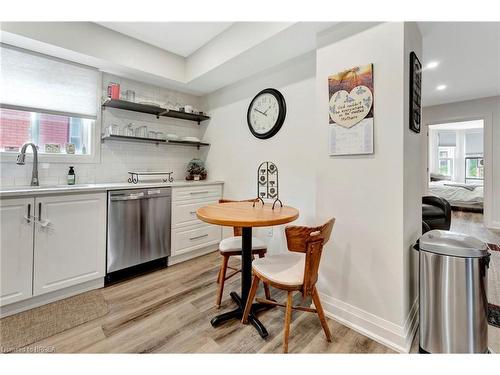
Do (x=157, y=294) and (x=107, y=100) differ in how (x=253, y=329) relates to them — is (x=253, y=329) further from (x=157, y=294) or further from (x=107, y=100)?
(x=107, y=100)

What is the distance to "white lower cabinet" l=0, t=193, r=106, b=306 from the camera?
5.81ft

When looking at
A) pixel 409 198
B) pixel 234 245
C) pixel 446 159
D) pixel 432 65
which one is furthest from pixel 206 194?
pixel 446 159

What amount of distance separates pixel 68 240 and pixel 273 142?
7.47 feet

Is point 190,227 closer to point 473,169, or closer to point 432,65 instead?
point 432,65

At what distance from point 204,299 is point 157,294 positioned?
474 mm

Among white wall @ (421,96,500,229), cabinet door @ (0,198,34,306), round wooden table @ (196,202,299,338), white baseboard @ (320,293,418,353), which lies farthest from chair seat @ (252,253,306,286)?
white wall @ (421,96,500,229)

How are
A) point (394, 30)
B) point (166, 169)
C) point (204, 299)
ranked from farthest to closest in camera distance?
point (166, 169)
point (204, 299)
point (394, 30)

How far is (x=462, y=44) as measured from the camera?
2516 millimetres

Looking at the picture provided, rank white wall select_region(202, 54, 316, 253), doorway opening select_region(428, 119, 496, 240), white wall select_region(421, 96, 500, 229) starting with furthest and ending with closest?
doorway opening select_region(428, 119, 496, 240) < white wall select_region(421, 96, 500, 229) < white wall select_region(202, 54, 316, 253)

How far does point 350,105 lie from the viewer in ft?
5.55

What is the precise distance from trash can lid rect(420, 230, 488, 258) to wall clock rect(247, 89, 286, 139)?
176 cm

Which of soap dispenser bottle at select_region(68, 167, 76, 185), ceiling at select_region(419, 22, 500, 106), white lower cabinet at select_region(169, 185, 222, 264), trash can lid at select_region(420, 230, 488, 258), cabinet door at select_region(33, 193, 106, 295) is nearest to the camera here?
trash can lid at select_region(420, 230, 488, 258)

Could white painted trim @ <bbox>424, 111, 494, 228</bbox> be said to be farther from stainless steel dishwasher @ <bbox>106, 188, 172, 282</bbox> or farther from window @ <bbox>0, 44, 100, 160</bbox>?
window @ <bbox>0, 44, 100, 160</bbox>
